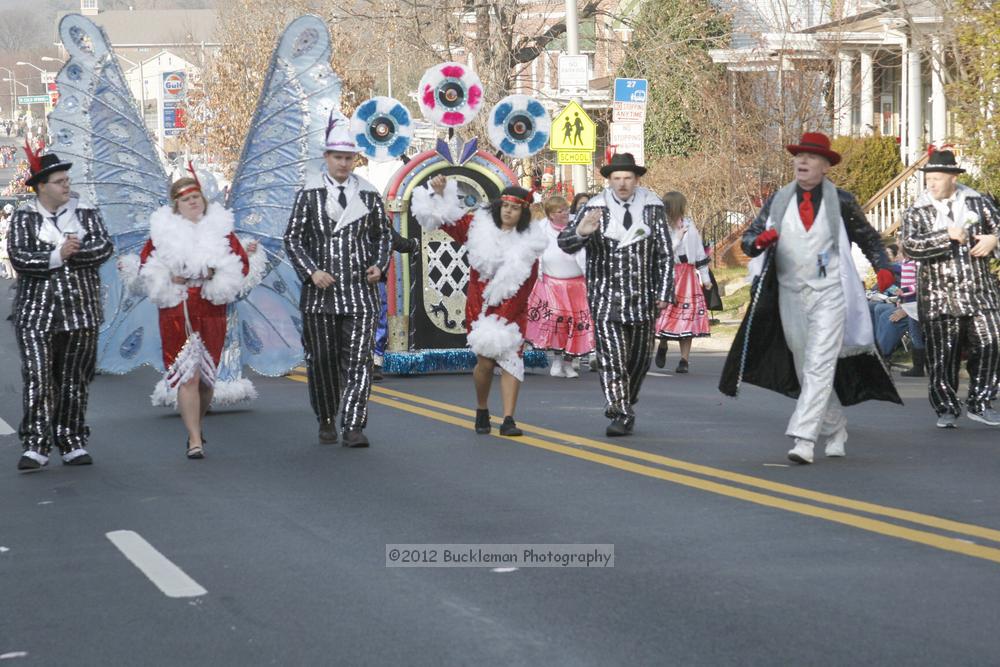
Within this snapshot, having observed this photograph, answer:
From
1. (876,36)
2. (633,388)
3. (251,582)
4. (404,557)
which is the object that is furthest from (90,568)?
(876,36)

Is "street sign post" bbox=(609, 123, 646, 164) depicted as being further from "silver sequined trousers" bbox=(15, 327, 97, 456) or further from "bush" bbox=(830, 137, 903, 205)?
"silver sequined trousers" bbox=(15, 327, 97, 456)

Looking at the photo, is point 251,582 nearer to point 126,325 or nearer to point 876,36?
point 126,325

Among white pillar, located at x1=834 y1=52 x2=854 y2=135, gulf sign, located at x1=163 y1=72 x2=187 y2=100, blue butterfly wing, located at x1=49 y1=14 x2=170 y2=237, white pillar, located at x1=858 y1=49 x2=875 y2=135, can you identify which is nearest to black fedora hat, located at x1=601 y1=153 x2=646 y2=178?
blue butterfly wing, located at x1=49 y1=14 x2=170 y2=237

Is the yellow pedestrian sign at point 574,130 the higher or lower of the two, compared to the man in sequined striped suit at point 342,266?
higher

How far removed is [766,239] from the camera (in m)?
9.87

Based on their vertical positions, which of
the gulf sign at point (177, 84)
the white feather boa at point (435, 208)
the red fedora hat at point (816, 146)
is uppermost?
the gulf sign at point (177, 84)

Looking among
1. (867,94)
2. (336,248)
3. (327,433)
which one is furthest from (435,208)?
(867,94)

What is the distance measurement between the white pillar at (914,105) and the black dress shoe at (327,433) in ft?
66.5

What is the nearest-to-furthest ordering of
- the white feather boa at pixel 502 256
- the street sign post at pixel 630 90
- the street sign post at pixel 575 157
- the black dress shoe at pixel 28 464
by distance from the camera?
the black dress shoe at pixel 28 464 → the white feather boa at pixel 502 256 → the street sign post at pixel 630 90 → the street sign post at pixel 575 157

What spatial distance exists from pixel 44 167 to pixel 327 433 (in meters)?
2.58

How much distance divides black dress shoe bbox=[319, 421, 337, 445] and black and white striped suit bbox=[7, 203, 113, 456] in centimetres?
163

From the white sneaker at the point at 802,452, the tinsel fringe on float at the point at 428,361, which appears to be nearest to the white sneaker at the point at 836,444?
the white sneaker at the point at 802,452

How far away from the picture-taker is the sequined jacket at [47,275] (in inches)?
399

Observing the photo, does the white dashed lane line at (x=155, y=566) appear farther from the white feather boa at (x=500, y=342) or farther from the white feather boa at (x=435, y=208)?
the white feather boa at (x=435, y=208)
